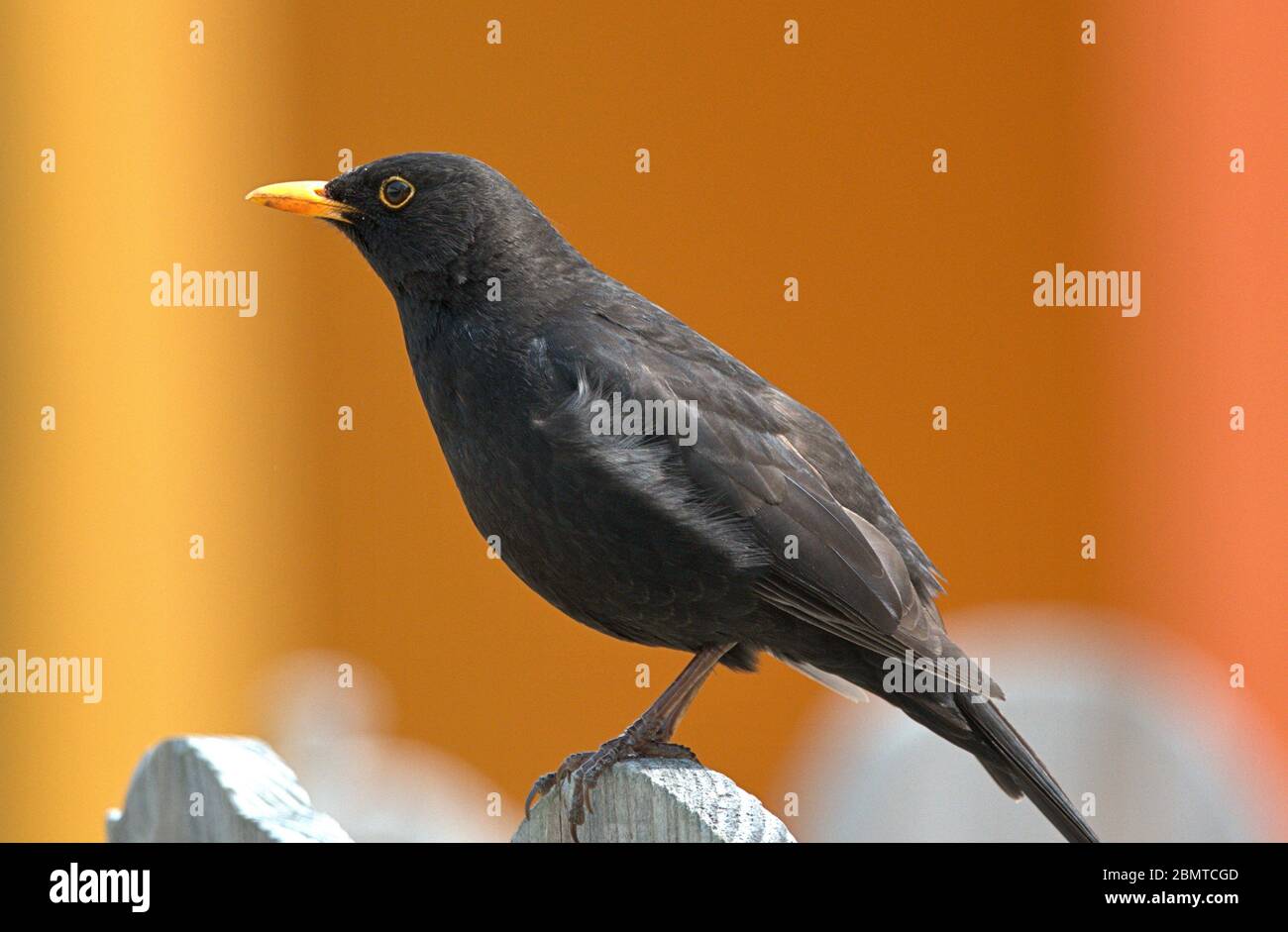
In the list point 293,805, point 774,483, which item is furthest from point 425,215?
point 293,805

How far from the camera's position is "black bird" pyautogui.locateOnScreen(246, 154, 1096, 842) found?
3.48 m

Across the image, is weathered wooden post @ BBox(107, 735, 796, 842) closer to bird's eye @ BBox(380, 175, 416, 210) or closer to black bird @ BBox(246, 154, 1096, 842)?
black bird @ BBox(246, 154, 1096, 842)

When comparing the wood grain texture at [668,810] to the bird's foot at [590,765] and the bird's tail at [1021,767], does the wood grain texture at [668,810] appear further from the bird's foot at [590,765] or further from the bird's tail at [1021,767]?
the bird's tail at [1021,767]

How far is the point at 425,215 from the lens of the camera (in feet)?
12.9

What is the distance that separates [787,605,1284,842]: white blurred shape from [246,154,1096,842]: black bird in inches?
64.3

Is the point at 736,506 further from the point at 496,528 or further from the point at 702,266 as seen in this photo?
the point at 702,266

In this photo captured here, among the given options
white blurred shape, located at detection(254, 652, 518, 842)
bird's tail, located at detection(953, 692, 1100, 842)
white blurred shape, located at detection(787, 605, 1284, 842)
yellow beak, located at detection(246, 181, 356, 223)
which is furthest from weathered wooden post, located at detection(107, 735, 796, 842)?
white blurred shape, located at detection(787, 605, 1284, 842)

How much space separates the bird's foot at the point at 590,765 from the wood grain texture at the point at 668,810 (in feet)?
0.09

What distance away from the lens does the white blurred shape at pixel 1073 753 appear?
5391mm

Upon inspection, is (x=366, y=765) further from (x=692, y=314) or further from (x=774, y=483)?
(x=774, y=483)

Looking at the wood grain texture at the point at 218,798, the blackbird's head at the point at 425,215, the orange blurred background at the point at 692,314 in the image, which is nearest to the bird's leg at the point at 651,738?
the wood grain texture at the point at 218,798

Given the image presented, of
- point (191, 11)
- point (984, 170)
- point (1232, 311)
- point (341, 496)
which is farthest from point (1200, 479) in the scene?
point (191, 11)

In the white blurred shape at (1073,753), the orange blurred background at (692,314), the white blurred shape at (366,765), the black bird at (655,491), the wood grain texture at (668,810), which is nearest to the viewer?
the wood grain texture at (668,810)

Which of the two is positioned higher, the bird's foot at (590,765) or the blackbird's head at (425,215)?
the blackbird's head at (425,215)
